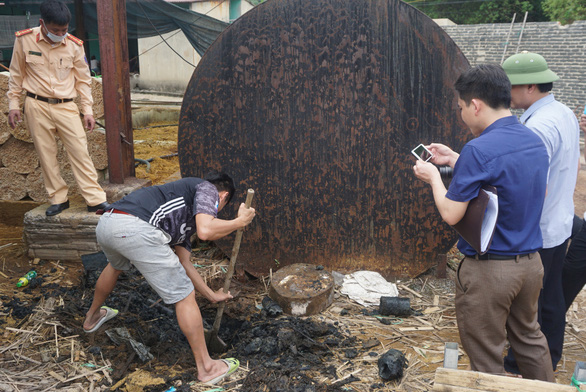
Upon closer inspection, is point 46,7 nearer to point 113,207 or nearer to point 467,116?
point 113,207

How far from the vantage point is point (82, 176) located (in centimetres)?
437

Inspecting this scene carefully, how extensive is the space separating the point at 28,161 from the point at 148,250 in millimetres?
3092

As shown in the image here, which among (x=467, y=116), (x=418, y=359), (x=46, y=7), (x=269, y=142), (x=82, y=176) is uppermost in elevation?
(x=46, y=7)

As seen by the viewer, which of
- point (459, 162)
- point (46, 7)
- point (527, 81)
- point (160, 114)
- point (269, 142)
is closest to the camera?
point (459, 162)

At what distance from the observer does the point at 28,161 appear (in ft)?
16.8

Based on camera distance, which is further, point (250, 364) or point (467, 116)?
point (250, 364)

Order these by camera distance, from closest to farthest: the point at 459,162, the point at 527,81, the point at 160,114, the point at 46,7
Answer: the point at 459,162 < the point at 527,81 < the point at 46,7 < the point at 160,114

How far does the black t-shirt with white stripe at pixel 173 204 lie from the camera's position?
287 cm

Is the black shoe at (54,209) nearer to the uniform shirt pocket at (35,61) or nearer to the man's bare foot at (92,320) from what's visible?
the uniform shirt pocket at (35,61)

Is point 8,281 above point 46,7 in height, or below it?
below

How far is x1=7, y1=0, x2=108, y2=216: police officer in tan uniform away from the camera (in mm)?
4167

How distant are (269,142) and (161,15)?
226 inches

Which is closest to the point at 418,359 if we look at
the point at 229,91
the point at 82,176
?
the point at 229,91

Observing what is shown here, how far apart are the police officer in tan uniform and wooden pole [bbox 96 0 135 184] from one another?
22 cm
